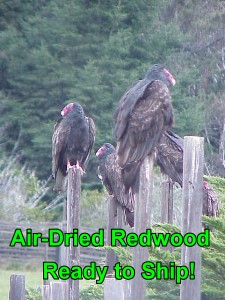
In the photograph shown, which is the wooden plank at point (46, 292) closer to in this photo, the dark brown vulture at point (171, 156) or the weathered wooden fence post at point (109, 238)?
the weathered wooden fence post at point (109, 238)

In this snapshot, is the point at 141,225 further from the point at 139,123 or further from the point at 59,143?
the point at 59,143

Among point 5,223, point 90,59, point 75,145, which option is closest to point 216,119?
point 90,59

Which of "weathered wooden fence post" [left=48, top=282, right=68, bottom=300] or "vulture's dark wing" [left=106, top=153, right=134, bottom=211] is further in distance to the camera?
"vulture's dark wing" [left=106, top=153, right=134, bottom=211]

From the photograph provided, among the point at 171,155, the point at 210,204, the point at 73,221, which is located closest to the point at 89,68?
the point at 171,155

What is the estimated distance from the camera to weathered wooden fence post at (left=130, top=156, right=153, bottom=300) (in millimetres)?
4746

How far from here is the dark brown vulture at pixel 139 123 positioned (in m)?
5.36

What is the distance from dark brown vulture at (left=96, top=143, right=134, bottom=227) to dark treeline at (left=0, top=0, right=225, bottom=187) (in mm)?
12810

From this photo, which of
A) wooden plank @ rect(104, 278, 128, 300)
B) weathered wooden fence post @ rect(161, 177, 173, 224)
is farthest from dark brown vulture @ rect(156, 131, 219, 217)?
wooden plank @ rect(104, 278, 128, 300)

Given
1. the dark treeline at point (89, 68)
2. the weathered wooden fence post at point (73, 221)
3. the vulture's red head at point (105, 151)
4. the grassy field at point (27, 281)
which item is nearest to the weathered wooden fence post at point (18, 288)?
the weathered wooden fence post at point (73, 221)

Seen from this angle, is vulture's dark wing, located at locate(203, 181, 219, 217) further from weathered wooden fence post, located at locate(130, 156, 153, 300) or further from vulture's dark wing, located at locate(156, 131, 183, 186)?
weathered wooden fence post, located at locate(130, 156, 153, 300)

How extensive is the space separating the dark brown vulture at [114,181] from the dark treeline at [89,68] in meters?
12.8

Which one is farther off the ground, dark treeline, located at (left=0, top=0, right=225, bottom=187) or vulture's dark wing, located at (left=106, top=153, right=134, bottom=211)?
dark treeline, located at (left=0, top=0, right=225, bottom=187)

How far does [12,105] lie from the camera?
24.4 metres

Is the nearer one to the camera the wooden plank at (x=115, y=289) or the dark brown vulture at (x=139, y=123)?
the wooden plank at (x=115, y=289)
